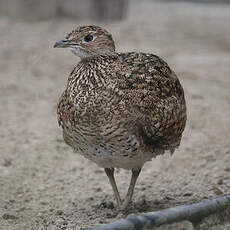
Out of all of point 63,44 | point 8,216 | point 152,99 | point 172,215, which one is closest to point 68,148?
point 8,216

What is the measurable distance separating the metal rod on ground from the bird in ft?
2.87

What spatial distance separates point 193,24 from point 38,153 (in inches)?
380

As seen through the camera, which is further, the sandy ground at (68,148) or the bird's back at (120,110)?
the sandy ground at (68,148)

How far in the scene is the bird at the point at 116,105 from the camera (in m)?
4.72

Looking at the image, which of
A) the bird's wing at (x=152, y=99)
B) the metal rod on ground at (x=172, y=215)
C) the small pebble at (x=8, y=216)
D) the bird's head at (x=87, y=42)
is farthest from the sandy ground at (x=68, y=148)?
the bird's head at (x=87, y=42)

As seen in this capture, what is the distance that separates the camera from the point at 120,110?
4711 millimetres

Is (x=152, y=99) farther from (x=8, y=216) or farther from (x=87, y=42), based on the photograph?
(x=8, y=216)

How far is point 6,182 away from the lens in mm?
6203

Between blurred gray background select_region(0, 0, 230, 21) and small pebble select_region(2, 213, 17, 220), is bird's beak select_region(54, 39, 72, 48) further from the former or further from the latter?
blurred gray background select_region(0, 0, 230, 21)

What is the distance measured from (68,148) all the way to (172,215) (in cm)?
345

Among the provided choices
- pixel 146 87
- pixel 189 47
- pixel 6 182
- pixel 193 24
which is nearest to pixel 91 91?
pixel 146 87

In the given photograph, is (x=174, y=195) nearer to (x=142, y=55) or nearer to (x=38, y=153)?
(x=142, y=55)

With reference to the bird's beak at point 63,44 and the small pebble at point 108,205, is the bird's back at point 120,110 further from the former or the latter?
the small pebble at point 108,205

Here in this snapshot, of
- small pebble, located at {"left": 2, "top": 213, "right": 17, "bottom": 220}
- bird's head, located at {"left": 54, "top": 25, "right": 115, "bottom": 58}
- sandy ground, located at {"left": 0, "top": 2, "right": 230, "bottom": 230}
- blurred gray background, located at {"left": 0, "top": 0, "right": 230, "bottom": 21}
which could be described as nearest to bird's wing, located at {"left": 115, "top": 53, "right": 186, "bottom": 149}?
bird's head, located at {"left": 54, "top": 25, "right": 115, "bottom": 58}
